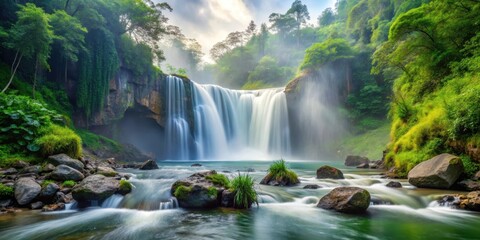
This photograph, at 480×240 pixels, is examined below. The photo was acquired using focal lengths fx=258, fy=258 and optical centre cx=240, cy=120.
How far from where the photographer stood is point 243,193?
784 centimetres

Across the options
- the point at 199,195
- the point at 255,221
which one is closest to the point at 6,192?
the point at 199,195

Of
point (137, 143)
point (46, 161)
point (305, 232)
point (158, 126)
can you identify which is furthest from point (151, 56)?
point (305, 232)

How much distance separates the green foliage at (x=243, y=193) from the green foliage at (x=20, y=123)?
27.6 ft

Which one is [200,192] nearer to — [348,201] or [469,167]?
[348,201]

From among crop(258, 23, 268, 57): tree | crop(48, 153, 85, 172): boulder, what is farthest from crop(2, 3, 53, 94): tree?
crop(258, 23, 268, 57): tree

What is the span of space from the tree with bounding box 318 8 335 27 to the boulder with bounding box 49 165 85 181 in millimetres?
73716

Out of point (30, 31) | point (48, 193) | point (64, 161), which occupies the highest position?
point (30, 31)

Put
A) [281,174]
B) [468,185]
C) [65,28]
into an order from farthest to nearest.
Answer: [65,28]
[281,174]
[468,185]

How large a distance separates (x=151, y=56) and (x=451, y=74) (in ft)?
87.4

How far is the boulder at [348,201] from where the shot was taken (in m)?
7.27

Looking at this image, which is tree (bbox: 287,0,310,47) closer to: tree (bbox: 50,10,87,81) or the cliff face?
the cliff face

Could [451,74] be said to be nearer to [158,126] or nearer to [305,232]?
[305,232]

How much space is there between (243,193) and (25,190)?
255 inches

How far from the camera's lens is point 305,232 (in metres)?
5.99
